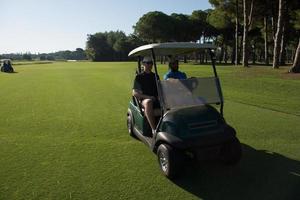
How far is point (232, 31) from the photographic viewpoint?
5119 centimetres

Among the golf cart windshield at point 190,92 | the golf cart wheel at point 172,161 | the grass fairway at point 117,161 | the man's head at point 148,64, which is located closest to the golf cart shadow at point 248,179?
the grass fairway at point 117,161

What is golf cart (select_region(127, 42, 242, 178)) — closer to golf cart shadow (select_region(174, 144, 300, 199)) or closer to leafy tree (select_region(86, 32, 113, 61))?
golf cart shadow (select_region(174, 144, 300, 199))

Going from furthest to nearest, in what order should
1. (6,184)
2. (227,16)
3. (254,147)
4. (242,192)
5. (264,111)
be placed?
(227,16) → (264,111) → (254,147) → (6,184) → (242,192)

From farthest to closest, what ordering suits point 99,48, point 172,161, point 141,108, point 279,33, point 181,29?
point 99,48
point 181,29
point 279,33
point 141,108
point 172,161

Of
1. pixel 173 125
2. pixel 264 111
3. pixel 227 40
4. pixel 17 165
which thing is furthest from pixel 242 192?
pixel 227 40

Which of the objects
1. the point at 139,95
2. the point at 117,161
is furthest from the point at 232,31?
the point at 117,161

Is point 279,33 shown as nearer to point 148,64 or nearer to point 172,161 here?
point 148,64

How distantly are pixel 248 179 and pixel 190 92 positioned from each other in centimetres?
148

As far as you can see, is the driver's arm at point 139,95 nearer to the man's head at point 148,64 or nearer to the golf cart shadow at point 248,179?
the man's head at point 148,64

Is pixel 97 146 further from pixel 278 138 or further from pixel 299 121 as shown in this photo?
pixel 299 121

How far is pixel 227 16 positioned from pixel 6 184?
111ft

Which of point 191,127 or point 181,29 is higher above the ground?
point 181,29

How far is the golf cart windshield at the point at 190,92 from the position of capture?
5.16 meters

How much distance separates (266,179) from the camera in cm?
466
